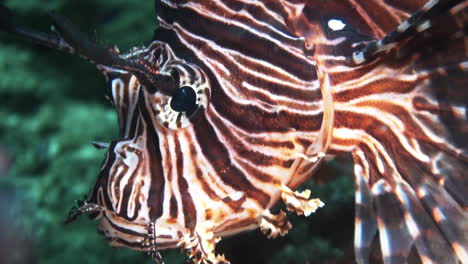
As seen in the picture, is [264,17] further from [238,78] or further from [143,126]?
[143,126]

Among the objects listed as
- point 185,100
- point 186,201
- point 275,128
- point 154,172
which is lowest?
point 186,201

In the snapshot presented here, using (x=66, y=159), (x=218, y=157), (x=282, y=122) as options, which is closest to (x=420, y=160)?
(x=282, y=122)

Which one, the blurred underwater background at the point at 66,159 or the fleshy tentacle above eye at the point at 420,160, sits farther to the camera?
the blurred underwater background at the point at 66,159

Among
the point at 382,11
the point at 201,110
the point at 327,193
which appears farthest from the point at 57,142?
the point at 382,11

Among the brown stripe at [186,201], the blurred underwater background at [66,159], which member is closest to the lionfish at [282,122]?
the brown stripe at [186,201]

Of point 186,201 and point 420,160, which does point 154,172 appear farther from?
point 420,160

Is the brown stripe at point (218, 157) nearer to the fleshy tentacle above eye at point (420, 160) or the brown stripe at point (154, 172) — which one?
the brown stripe at point (154, 172)
